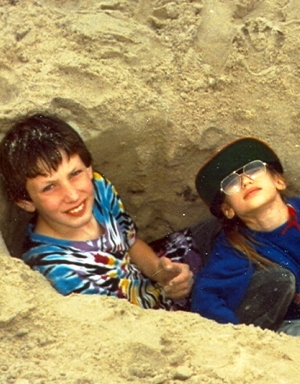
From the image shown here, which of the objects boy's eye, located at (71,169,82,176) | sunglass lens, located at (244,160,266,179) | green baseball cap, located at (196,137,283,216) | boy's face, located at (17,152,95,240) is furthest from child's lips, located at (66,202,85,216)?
sunglass lens, located at (244,160,266,179)

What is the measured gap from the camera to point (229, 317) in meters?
2.25

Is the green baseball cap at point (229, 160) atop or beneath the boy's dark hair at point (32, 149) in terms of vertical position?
beneath

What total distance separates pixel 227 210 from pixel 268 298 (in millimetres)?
342

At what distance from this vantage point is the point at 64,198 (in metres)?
2.23

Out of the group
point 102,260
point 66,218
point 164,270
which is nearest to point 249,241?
point 164,270

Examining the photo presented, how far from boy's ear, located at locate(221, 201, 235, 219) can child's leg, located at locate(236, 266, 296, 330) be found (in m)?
0.22

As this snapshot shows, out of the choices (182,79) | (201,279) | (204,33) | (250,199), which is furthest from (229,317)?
(204,33)

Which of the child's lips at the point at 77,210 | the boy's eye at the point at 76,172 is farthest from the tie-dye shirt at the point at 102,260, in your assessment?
the boy's eye at the point at 76,172

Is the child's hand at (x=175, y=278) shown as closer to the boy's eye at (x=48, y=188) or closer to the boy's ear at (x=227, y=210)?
the boy's ear at (x=227, y=210)

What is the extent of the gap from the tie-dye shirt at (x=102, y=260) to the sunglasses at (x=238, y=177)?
1.39ft

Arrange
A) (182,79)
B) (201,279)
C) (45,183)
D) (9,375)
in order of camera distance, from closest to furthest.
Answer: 1. (9,375)
2. (45,183)
3. (201,279)
4. (182,79)

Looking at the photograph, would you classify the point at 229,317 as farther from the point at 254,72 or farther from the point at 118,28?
the point at 118,28

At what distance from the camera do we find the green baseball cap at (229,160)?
2.36m

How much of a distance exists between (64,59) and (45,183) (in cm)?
48
